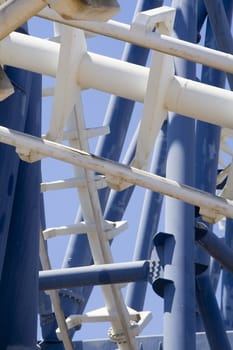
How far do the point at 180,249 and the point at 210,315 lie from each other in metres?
1.05

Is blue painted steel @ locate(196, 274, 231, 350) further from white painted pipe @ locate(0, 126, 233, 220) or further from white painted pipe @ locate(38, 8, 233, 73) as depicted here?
white painted pipe @ locate(38, 8, 233, 73)

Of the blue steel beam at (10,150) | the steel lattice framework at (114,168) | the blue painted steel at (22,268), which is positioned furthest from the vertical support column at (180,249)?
the blue steel beam at (10,150)

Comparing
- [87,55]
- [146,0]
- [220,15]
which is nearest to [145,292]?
[146,0]

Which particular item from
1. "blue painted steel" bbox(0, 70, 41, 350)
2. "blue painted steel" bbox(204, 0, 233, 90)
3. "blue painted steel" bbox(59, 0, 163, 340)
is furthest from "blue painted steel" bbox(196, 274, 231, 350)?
"blue painted steel" bbox(59, 0, 163, 340)

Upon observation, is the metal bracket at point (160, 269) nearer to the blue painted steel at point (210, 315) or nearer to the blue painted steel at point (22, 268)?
the blue painted steel at point (210, 315)

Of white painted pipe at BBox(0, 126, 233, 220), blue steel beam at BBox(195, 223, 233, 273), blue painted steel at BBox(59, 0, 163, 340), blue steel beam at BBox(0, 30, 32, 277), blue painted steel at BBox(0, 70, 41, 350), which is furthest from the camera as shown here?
blue painted steel at BBox(59, 0, 163, 340)

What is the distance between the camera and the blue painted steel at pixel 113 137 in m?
14.4

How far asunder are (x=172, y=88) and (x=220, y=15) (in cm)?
438

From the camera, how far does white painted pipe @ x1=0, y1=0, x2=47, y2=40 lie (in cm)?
570

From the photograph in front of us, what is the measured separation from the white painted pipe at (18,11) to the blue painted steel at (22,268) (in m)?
4.01

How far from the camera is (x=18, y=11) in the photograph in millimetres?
5766

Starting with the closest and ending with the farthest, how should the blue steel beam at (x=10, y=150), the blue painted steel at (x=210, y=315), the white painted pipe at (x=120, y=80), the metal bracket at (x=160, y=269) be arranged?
the white painted pipe at (x=120, y=80)
the blue steel beam at (x=10, y=150)
the metal bracket at (x=160, y=269)
the blue painted steel at (x=210, y=315)

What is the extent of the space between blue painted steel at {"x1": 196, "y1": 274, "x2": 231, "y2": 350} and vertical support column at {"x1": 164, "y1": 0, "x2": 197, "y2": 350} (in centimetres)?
84

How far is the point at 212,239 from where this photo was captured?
11664mm
